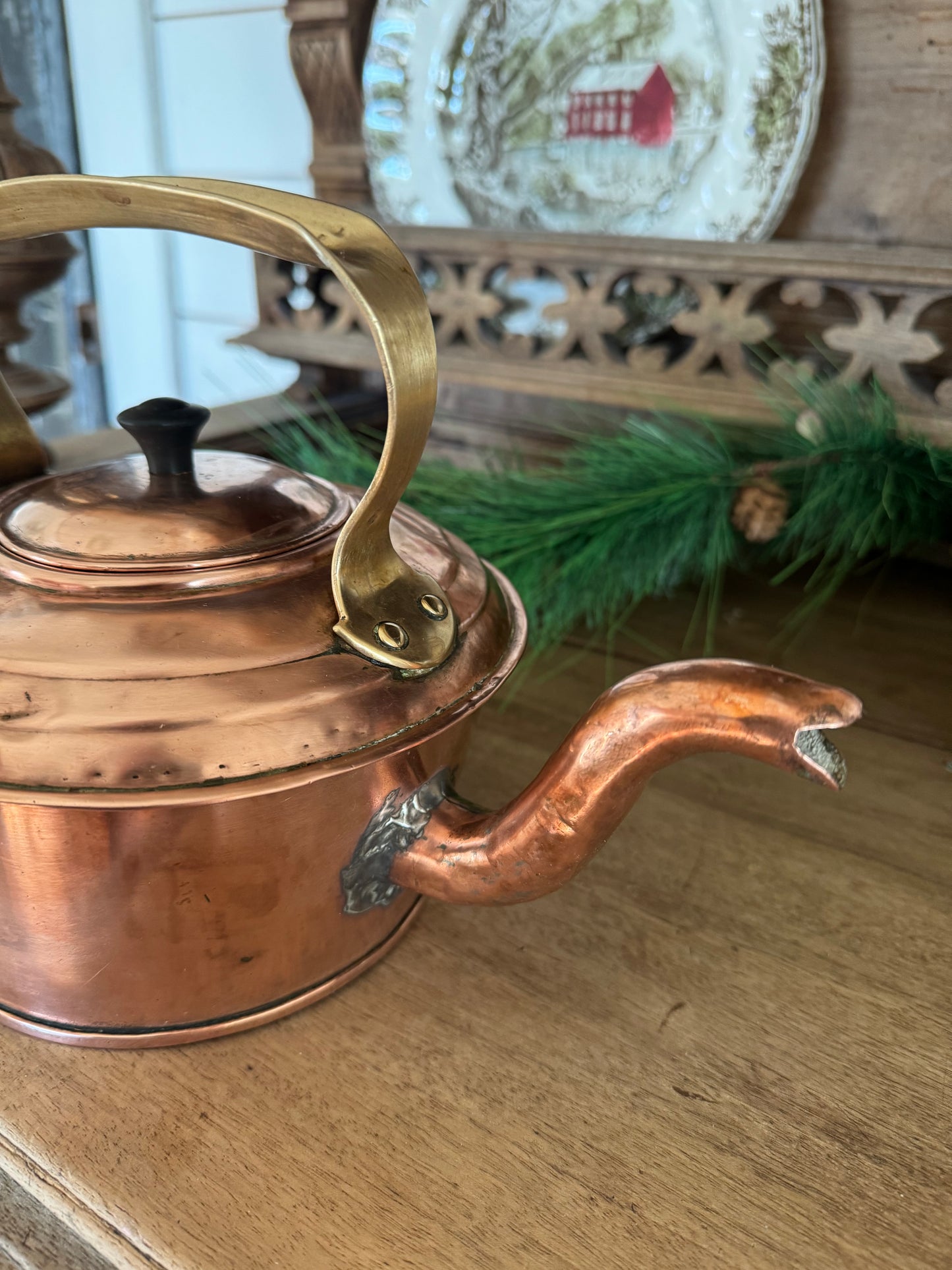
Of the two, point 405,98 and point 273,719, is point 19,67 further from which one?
point 273,719

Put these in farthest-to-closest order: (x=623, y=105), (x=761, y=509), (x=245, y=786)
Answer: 1. (x=623, y=105)
2. (x=761, y=509)
3. (x=245, y=786)

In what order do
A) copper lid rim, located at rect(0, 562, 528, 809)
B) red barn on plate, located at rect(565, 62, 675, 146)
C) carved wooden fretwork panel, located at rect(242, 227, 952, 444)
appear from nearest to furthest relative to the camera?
copper lid rim, located at rect(0, 562, 528, 809)
carved wooden fretwork panel, located at rect(242, 227, 952, 444)
red barn on plate, located at rect(565, 62, 675, 146)

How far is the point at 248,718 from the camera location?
0.97ft

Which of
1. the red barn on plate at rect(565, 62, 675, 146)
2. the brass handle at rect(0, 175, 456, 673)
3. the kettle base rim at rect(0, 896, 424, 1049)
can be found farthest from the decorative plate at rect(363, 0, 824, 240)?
the kettle base rim at rect(0, 896, 424, 1049)

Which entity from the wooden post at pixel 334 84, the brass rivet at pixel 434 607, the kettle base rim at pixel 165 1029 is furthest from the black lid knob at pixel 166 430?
the wooden post at pixel 334 84

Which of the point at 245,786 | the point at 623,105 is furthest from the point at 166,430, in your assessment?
the point at 623,105

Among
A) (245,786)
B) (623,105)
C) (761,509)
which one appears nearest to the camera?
(245,786)

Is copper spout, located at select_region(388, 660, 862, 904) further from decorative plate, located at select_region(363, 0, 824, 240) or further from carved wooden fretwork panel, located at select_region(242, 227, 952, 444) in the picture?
decorative plate, located at select_region(363, 0, 824, 240)

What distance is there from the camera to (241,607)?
32 cm

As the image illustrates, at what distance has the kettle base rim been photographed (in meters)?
0.36

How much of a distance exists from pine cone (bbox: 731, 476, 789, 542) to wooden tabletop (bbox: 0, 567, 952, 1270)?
0.20 meters

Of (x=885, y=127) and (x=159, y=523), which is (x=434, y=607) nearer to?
(x=159, y=523)

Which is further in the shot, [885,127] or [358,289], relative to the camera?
[885,127]

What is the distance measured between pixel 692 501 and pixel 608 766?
343 millimetres
